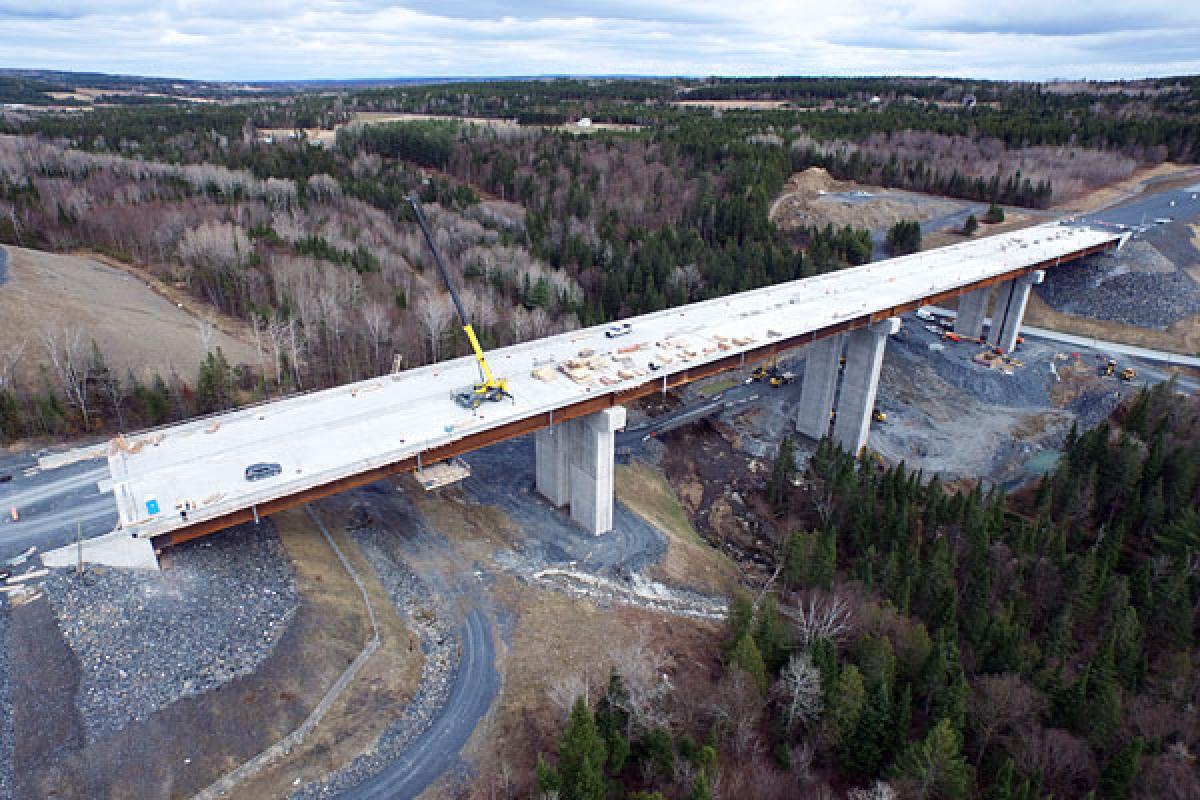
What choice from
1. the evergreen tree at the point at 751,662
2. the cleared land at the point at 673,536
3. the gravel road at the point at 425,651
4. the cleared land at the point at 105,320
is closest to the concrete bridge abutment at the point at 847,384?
the cleared land at the point at 673,536

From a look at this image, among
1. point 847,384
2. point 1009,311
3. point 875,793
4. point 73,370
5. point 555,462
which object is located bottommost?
point 875,793

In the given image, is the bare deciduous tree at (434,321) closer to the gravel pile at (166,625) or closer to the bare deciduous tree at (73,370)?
the bare deciduous tree at (73,370)

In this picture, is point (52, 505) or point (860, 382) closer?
point (52, 505)

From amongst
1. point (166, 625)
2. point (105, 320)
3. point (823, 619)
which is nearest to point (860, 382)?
point (823, 619)

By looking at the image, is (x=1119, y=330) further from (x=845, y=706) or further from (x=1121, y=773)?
(x=845, y=706)

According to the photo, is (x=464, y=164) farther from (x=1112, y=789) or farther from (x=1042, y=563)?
(x=1112, y=789)

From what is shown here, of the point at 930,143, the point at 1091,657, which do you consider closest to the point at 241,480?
the point at 1091,657
